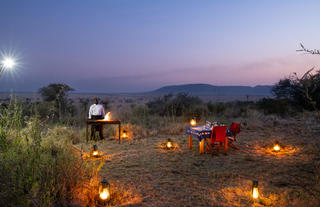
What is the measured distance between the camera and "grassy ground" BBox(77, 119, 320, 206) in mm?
3463

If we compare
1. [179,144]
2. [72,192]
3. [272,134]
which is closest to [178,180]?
[72,192]

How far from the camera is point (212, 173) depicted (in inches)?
185

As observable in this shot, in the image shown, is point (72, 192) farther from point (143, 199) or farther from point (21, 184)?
point (143, 199)

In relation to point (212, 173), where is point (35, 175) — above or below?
above

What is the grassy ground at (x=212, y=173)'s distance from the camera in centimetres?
346

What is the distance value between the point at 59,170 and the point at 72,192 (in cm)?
33

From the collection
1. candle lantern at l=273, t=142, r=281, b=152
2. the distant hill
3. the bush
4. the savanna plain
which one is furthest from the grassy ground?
the distant hill

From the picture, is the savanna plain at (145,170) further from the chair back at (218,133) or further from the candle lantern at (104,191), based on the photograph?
the chair back at (218,133)

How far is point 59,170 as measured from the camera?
304 cm

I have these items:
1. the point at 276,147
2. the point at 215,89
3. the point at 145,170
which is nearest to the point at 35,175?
the point at 145,170

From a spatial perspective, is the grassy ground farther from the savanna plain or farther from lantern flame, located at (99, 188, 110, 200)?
lantern flame, located at (99, 188, 110, 200)

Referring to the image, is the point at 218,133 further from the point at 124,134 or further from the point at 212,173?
the point at 124,134

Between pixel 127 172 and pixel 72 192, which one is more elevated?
pixel 72 192

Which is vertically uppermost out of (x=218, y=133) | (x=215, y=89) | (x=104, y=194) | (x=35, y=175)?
(x=215, y=89)
